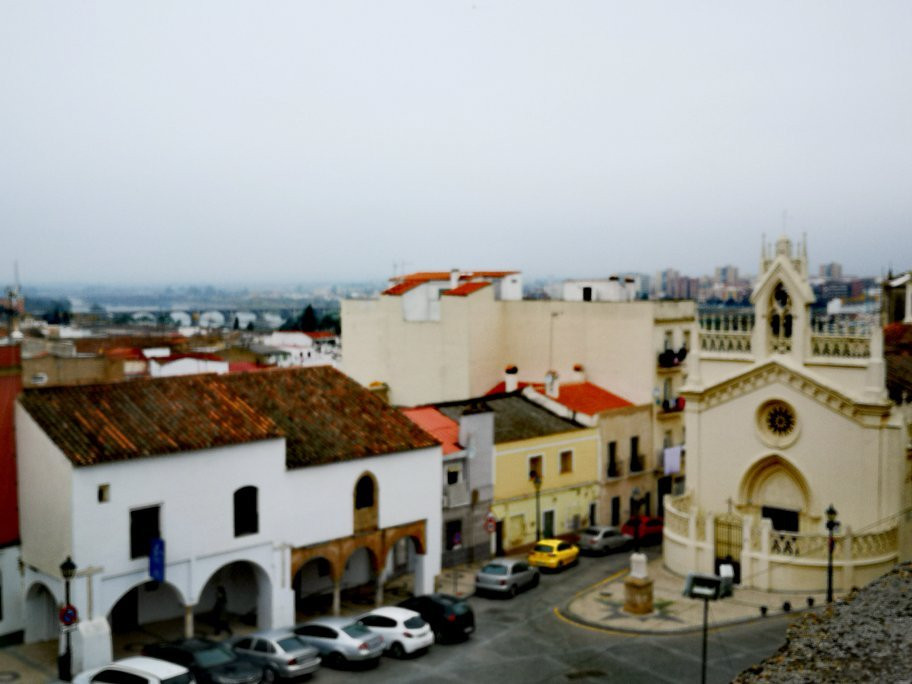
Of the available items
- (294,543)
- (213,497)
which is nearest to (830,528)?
(294,543)

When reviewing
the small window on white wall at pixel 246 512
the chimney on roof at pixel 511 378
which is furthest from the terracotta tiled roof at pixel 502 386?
the small window on white wall at pixel 246 512

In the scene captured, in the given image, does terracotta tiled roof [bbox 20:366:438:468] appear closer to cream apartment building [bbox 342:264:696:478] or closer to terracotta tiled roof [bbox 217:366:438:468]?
terracotta tiled roof [bbox 217:366:438:468]

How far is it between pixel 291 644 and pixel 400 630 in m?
3.37

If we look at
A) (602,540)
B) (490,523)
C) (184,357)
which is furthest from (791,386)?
(184,357)

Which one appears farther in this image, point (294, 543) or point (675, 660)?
point (294, 543)

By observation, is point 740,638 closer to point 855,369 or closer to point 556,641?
point 556,641

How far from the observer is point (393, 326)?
5647 centimetres

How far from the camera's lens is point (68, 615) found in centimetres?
2553

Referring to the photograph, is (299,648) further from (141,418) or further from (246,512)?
(141,418)

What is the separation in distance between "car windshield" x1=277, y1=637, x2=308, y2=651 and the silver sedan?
9.71 meters

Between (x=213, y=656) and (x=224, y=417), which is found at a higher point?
(x=224, y=417)

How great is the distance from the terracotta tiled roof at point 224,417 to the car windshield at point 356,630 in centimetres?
556

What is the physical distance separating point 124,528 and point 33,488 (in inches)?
118

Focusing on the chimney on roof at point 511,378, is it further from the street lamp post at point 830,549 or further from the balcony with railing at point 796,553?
the street lamp post at point 830,549
